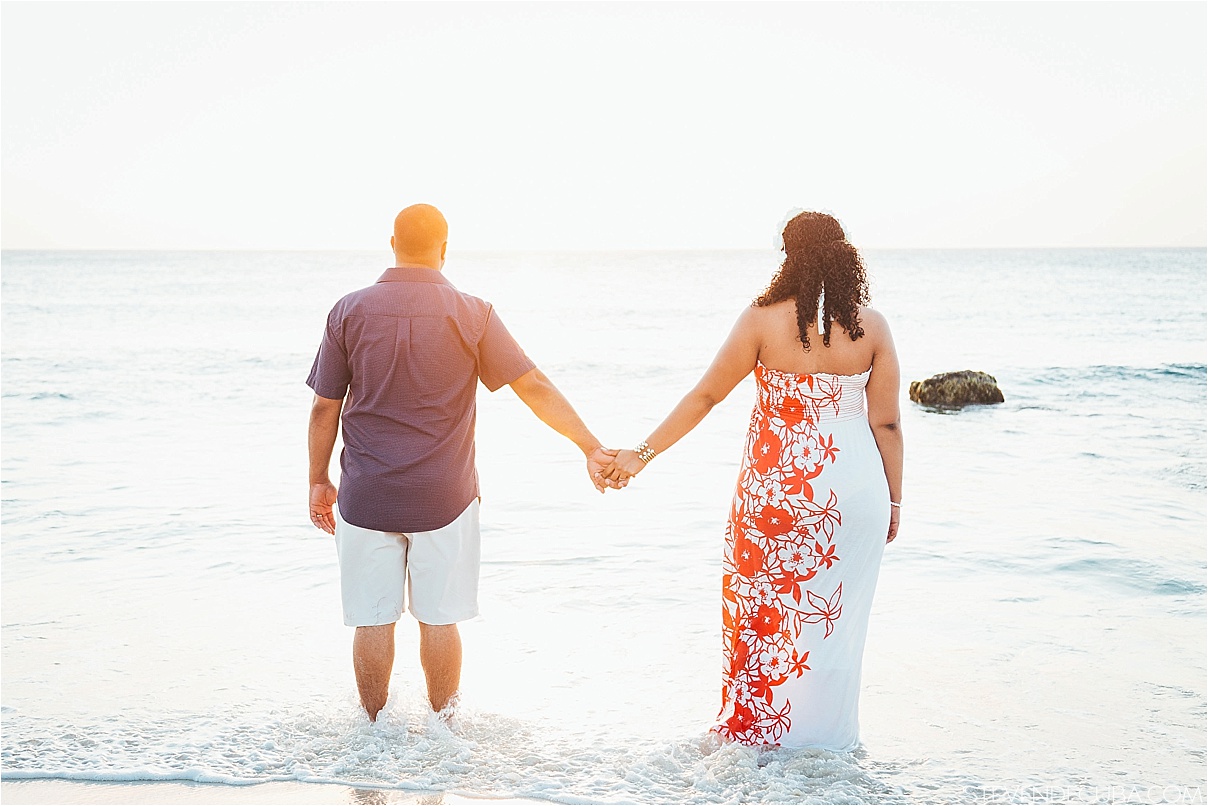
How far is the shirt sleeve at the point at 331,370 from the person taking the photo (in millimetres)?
3730

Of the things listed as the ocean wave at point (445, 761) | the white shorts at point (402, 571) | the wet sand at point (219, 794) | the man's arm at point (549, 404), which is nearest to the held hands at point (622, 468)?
the man's arm at point (549, 404)

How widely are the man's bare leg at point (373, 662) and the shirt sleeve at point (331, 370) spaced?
90cm

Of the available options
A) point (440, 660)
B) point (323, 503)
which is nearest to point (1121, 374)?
point (440, 660)

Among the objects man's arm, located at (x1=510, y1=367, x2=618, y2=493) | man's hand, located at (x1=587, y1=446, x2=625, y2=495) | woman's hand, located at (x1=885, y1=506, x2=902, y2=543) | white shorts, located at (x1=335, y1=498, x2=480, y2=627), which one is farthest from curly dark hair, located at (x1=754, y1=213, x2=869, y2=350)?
white shorts, located at (x1=335, y1=498, x2=480, y2=627)

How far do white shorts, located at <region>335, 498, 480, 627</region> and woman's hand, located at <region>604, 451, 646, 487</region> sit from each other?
0.76 metres

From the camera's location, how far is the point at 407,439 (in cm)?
371

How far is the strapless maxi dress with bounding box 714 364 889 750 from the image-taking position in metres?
3.76

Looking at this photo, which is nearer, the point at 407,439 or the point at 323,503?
the point at 407,439

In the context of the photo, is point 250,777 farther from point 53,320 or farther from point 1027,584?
point 53,320

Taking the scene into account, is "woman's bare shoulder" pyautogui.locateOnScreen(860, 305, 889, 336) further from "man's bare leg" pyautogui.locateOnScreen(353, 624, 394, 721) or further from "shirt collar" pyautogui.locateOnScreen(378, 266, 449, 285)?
"man's bare leg" pyautogui.locateOnScreen(353, 624, 394, 721)

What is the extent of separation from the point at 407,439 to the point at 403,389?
18 centimetres

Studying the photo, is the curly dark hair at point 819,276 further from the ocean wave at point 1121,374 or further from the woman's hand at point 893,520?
the ocean wave at point 1121,374

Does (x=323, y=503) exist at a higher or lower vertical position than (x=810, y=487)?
lower

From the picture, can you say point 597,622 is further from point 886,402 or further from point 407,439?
point 886,402
